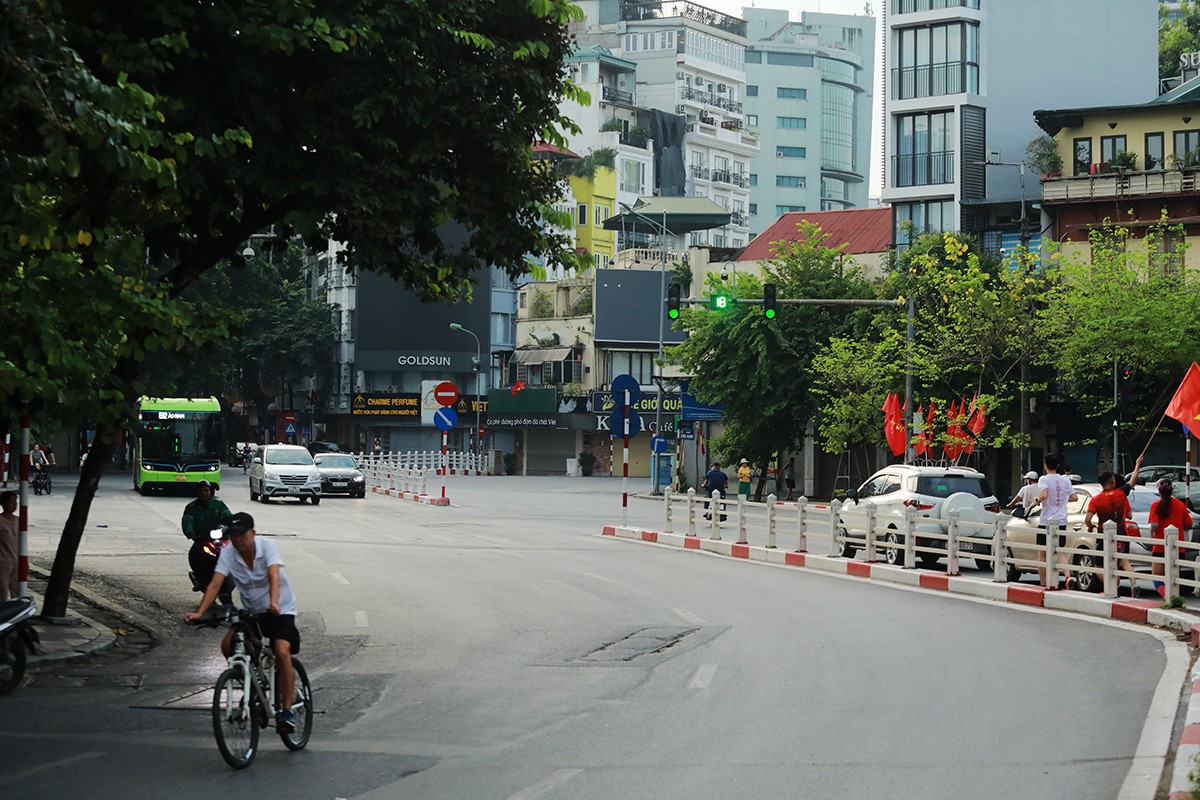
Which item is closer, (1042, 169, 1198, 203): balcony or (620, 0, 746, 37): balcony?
(1042, 169, 1198, 203): balcony

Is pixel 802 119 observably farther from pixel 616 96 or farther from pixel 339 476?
pixel 339 476

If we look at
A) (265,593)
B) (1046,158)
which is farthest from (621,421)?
(265,593)

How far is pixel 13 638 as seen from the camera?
14.5 meters

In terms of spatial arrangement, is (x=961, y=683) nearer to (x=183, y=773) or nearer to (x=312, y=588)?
(x=183, y=773)

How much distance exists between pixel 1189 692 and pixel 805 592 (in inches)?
390

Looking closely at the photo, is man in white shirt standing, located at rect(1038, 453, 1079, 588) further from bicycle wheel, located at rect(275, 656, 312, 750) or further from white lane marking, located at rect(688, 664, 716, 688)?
bicycle wheel, located at rect(275, 656, 312, 750)

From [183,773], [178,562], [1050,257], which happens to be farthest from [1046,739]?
[1050,257]

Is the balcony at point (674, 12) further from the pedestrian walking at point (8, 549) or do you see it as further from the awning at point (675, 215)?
the pedestrian walking at point (8, 549)

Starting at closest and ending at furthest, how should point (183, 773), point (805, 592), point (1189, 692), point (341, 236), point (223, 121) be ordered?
point (183, 773), point (1189, 692), point (223, 121), point (341, 236), point (805, 592)

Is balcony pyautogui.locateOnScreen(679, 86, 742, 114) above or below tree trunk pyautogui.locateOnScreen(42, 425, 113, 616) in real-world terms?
above

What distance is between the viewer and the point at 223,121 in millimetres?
16016

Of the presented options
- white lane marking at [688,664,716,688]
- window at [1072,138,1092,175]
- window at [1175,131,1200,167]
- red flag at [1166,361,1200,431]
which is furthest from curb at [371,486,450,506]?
white lane marking at [688,664,716,688]

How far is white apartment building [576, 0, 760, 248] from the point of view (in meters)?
128

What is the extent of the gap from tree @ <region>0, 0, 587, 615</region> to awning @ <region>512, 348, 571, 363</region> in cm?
7242
